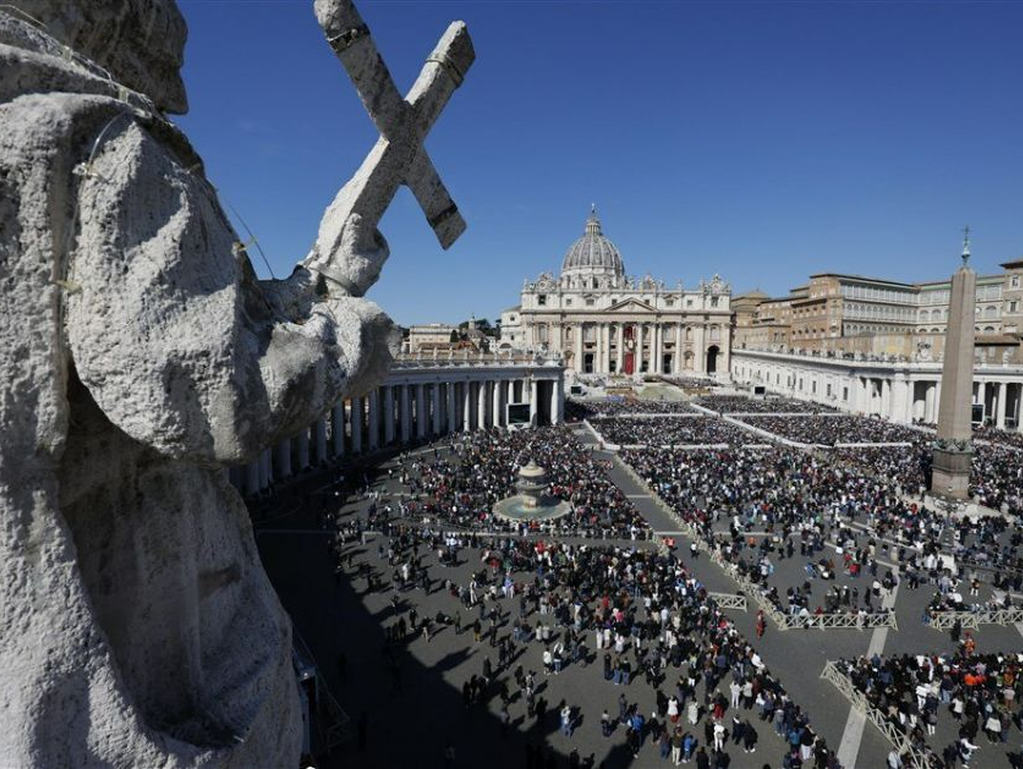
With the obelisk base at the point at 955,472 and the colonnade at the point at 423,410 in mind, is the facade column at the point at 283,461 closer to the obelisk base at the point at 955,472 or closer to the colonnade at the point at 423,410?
the colonnade at the point at 423,410

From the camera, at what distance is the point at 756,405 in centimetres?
6506

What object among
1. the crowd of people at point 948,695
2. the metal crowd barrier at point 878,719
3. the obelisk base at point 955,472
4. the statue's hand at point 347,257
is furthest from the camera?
the obelisk base at point 955,472

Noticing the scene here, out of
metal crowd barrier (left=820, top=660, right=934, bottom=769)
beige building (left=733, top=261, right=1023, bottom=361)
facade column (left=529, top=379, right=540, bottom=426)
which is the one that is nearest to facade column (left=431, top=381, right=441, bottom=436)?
facade column (left=529, top=379, right=540, bottom=426)

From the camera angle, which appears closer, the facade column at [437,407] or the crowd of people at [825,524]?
the crowd of people at [825,524]

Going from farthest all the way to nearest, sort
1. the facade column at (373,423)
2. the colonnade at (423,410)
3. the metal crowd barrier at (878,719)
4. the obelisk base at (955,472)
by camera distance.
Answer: the facade column at (373,423), the colonnade at (423,410), the obelisk base at (955,472), the metal crowd barrier at (878,719)

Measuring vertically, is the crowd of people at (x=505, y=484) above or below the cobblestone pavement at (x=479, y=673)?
above

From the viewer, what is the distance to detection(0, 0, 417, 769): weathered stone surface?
2082 mm

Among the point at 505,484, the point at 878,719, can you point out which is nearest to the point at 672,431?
the point at 505,484

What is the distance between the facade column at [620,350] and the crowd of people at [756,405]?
Answer: 34.0m

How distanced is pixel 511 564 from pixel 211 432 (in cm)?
1952

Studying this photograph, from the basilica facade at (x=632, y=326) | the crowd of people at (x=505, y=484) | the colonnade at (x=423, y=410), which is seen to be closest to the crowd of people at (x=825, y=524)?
the crowd of people at (x=505, y=484)

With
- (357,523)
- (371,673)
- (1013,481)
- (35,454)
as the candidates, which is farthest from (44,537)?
(1013,481)

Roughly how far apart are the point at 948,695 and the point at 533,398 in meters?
43.0

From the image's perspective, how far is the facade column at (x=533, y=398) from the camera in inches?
2052
